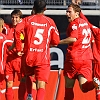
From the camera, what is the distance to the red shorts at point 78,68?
9.86 m

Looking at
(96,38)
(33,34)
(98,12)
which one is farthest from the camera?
(98,12)

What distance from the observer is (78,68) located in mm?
9883

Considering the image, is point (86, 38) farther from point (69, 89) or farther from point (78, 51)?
point (69, 89)

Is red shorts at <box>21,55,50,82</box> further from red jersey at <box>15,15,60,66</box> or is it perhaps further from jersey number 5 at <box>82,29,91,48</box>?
jersey number 5 at <box>82,29,91,48</box>

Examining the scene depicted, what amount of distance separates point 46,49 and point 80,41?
697mm

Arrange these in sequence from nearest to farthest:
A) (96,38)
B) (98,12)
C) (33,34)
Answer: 1. (33,34)
2. (96,38)
3. (98,12)

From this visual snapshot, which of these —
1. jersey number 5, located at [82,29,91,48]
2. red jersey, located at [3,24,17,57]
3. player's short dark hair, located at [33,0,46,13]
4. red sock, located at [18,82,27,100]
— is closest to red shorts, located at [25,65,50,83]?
jersey number 5, located at [82,29,91,48]

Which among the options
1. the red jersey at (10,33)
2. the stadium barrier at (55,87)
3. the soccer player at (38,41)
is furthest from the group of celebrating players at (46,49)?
the stadium barrier at (55,87)

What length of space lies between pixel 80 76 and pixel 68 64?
349mm

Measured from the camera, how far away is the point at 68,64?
394 inches

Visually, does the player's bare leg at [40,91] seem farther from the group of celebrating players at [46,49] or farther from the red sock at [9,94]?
the red sock at [9,94]

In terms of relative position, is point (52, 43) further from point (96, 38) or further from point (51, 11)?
point (51, 11)

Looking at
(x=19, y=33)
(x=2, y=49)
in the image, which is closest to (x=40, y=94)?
(x=19, y=33)

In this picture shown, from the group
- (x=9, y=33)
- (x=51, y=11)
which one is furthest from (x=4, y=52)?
(x=51, y=11)
